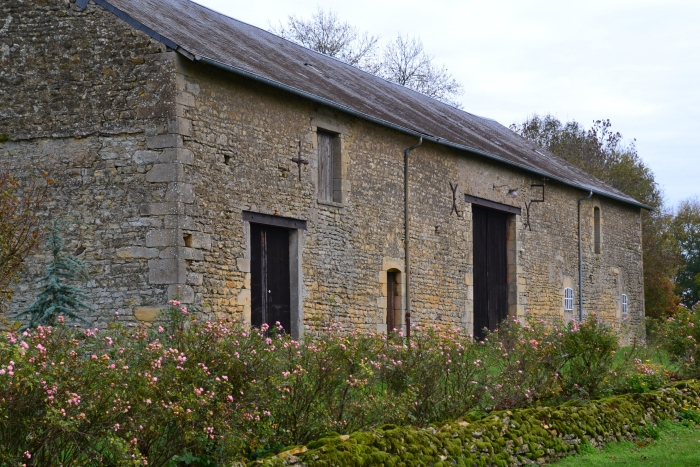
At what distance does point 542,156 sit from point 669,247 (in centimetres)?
1689

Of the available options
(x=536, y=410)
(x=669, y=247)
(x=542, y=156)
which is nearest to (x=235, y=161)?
(x=536, y=410)

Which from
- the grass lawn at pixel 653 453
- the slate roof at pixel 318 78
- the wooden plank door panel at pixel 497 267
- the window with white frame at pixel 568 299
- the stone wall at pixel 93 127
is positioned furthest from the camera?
the window with white frame at pixel 568 299

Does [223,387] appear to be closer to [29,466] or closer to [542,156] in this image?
[29,466]

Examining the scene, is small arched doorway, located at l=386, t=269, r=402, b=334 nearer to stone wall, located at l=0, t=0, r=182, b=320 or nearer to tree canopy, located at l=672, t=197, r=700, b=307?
stone wall, located at l=0, t=0, r=182, b=320

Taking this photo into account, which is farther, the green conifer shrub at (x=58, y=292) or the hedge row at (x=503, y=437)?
the green conifer shrub at (x=58, y=292)

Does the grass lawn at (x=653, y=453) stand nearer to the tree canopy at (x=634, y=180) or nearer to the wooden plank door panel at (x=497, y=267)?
the wooden plank door panel at (x=497, y=267)

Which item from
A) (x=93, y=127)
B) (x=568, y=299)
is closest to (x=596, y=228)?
(x=568, y=299)

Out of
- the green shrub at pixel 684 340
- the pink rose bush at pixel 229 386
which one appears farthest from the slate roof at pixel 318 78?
the green shrub at pixel 684 340

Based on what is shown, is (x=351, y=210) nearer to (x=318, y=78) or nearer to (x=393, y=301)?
(x=393, y=301)

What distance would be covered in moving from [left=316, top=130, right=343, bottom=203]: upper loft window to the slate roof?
2.08ft

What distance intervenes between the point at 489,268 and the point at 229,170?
29.4 feet

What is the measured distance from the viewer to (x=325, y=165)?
16.0 meters

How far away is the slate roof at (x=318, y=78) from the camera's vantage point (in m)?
13.6

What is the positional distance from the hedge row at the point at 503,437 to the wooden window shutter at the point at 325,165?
20.5ft
